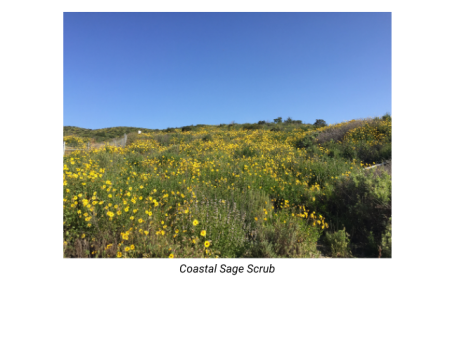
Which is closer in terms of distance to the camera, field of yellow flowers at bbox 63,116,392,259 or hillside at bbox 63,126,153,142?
field of yellow flowers at bbox 63,116,392,259

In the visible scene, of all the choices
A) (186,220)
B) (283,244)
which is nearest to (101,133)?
(186,220)

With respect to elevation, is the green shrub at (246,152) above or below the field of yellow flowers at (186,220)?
above

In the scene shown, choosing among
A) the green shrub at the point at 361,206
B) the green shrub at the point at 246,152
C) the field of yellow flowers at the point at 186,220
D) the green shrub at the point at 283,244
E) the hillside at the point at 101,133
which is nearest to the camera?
the field of yellow flowers at the point at 186,220

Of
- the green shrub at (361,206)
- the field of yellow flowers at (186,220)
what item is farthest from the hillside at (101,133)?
the green shrub at (361,206)

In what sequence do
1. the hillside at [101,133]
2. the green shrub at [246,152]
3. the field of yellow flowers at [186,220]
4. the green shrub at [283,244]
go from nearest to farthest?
the field of yellow flowers at [186,220] < the green shrub at [283,244] < the green shrub at [246,152] < the hillside at [101,133]

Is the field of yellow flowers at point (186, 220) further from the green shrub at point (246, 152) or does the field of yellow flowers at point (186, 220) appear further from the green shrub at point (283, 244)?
the green shrub at point (246, 152)

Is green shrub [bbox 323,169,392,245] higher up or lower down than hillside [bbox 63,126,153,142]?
lower down

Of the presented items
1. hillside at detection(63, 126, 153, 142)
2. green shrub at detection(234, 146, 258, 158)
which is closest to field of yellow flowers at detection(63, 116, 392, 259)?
green shrub at detection(234, 146, 258, 158)

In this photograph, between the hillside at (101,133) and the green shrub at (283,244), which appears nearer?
the green shrub at (283,244)

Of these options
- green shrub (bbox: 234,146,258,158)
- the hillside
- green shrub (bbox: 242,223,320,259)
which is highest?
the hillside

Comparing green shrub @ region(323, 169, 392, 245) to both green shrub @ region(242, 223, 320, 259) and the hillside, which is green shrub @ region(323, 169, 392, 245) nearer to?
green shrub @ region(242, 223, 320, 259)
